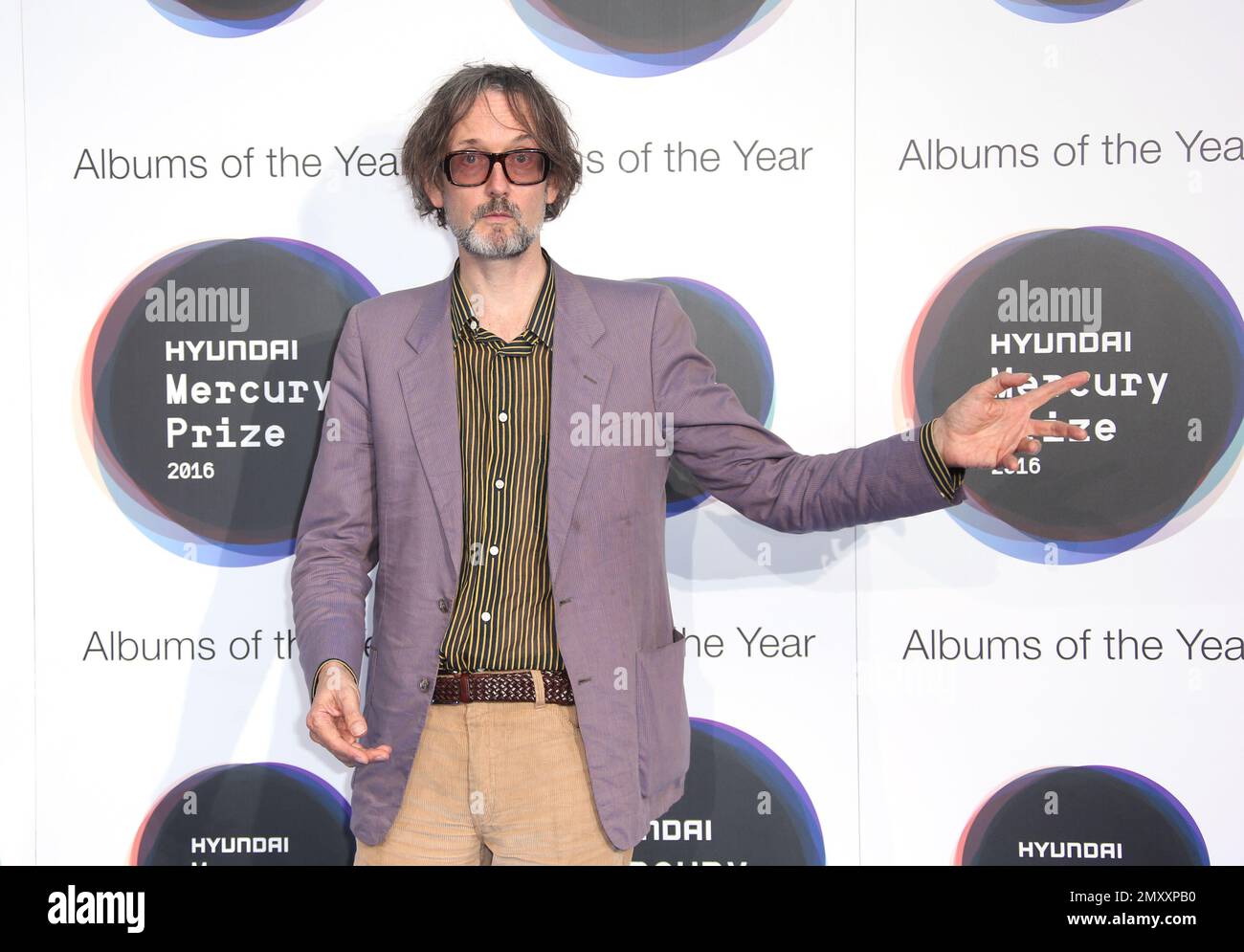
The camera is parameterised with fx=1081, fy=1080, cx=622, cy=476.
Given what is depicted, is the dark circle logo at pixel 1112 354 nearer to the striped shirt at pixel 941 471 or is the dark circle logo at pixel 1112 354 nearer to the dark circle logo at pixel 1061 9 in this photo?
the dark circle logo at pixel 1061 9

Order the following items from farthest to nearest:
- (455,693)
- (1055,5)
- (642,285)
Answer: (1055,5) → (642,285) → (455,693)

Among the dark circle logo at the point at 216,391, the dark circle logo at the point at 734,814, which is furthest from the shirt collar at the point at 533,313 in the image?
the dark circle logo at the point at 734,814

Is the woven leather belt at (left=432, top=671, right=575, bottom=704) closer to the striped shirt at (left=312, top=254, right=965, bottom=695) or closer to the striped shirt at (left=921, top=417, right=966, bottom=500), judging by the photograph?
the striped shirt at (left=312, top=254, right=965, bottom=695)

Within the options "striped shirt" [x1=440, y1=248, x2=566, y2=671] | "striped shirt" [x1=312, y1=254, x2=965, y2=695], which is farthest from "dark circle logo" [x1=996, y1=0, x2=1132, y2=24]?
"striped shirt" [x1=440, y1=248, x2=566, y2=671]

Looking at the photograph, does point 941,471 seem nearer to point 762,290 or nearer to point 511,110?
point 762,290

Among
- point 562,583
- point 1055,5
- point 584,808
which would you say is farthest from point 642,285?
point 1055,5

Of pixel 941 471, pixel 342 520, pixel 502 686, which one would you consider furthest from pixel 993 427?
pixel 342 520

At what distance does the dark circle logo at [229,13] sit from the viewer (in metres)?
2.85

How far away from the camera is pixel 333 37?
2844 mm

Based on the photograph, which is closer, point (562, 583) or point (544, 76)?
point (562, 583)

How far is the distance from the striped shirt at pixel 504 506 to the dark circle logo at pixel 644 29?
3.18 ft

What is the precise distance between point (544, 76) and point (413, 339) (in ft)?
3.12

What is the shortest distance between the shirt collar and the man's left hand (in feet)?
2.76

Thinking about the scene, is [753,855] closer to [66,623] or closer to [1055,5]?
[66,623]
